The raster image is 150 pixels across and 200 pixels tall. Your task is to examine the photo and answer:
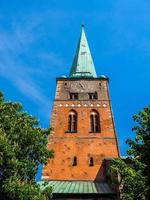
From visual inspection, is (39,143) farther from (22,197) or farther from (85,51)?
(85,51)

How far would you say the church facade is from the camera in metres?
25.8

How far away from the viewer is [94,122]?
30578mm

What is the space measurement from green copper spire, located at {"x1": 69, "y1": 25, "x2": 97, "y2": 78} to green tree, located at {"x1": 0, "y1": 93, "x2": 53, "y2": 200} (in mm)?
22722

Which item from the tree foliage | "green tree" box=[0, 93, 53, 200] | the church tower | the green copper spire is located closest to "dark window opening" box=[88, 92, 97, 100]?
the church tower

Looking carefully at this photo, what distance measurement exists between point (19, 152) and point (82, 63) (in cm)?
2817

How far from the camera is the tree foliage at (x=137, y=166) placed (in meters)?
11.6

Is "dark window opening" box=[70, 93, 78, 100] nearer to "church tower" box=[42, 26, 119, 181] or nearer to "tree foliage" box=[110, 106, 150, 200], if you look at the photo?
"church tower" box=[42, 26, 119, 181]

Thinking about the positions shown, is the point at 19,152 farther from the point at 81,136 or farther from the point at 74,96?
the point at 74,96

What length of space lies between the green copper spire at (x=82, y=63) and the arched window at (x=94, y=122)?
7.68 meters

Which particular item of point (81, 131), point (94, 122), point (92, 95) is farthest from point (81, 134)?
point (92, 95)

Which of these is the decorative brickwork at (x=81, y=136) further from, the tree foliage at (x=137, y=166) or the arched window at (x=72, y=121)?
the tree foliage at (x=137, y=166)

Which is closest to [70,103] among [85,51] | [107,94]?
[107,94]

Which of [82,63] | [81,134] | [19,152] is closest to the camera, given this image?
[19,152]

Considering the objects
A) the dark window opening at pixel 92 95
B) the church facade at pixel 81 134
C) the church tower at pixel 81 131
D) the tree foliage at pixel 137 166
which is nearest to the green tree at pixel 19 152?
the tree foliage at pixel 137 166
